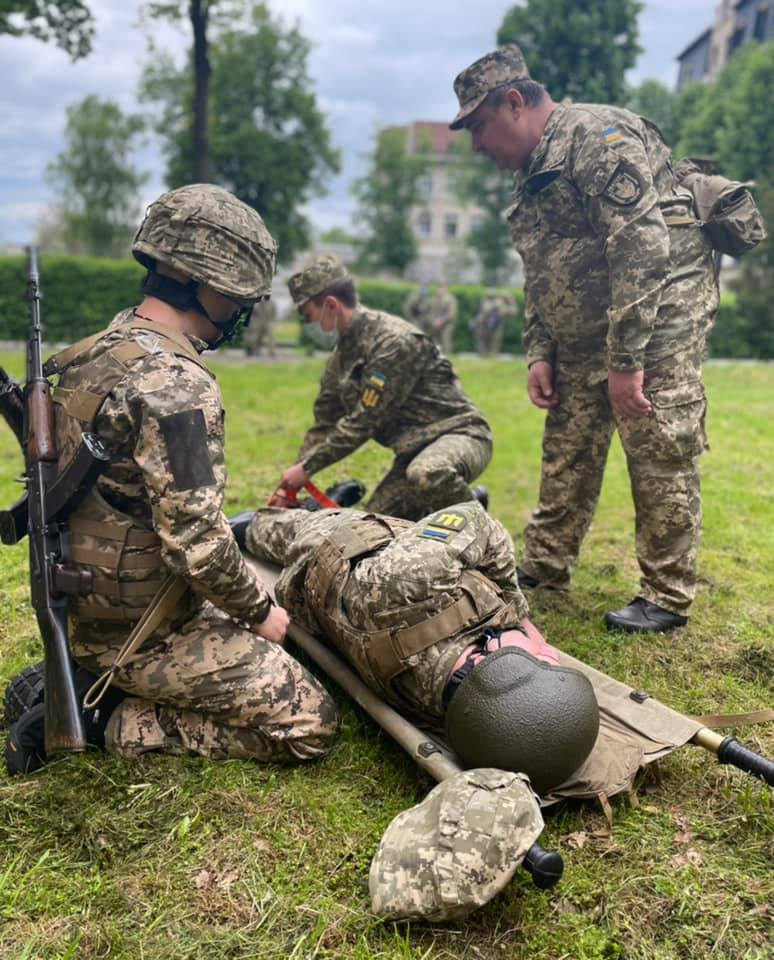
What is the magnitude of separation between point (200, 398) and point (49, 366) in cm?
62

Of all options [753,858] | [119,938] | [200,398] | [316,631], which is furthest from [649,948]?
[200,398]

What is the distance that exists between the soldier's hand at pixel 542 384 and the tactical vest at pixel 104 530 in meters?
2.08

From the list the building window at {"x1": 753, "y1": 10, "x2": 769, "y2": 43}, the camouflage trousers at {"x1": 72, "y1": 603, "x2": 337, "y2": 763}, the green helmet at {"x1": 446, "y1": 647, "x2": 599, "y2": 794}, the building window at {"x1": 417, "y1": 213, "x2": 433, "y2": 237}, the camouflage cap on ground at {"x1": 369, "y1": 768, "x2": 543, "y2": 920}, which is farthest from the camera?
the building window at {"x1": 417, "y1": 213, "x2": 433, "y2": 237}

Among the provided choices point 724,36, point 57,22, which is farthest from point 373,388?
point 724,36

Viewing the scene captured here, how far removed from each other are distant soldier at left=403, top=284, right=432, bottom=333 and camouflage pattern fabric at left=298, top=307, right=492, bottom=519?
Answer: 1614cm

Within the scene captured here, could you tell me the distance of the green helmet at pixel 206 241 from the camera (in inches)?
113

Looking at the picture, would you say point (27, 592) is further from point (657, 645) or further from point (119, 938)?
point (657, 645)

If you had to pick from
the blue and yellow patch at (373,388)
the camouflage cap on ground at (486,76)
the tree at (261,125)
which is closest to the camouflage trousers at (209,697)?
the blue and yellow patch at (373,388)

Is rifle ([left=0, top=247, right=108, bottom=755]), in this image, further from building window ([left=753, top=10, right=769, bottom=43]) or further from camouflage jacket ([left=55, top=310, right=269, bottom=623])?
building window ([left=753, top=10, right=769, bottom=43])

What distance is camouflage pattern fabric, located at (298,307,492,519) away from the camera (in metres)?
4.78

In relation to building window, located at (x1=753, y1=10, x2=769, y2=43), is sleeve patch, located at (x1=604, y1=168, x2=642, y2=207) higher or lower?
lower

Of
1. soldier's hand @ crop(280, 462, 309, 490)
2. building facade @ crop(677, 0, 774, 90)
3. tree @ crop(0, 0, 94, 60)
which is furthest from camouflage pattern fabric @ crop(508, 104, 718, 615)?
building facade @ crop(677, 0, 774, 90)

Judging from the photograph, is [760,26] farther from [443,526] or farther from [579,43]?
[443,526]

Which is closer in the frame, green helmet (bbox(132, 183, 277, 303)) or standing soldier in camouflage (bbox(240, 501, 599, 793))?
standing soldier in camouflage (bbox(240, 501, 599, 793))
